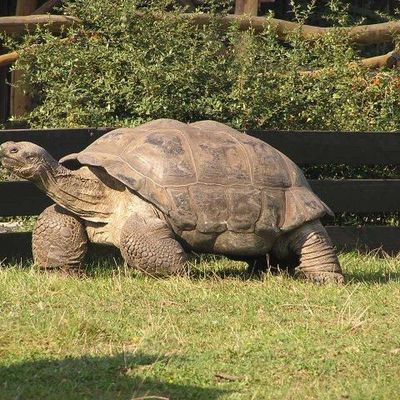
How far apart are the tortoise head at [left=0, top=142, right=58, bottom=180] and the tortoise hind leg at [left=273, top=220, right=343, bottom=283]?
191cm

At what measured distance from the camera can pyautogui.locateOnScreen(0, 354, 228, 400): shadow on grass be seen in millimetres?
5793

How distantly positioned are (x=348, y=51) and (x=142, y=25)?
2124mm

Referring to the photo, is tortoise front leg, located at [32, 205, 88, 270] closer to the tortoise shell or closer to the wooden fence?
the tortoise shell

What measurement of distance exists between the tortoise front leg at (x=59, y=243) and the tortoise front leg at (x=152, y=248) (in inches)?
18.9

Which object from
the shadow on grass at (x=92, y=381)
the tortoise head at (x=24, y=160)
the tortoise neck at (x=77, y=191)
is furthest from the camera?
the tortoise neck at (x=77, y=191)

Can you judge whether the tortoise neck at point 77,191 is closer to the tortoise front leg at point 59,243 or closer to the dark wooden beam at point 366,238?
the tortoise front leg at point 59,243

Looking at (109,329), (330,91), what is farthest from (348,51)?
(109,329)

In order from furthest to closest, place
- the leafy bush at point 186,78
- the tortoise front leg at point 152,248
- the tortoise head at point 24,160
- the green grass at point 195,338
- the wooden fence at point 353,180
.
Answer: the leafy bush at point 186,78 < the wooden fence at point 353,180 < the tortoise head at point 24,160 < the tortoise front leg at point 152,248 < the green grass at point 195,338

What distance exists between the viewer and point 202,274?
9.39 meters

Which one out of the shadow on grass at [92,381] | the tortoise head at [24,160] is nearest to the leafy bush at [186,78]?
the tortoise head at [24,160]

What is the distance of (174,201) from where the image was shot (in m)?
8.75

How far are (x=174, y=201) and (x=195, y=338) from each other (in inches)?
78.9

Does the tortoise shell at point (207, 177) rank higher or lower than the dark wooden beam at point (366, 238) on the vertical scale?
higher

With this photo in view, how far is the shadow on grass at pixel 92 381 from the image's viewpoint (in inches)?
228
